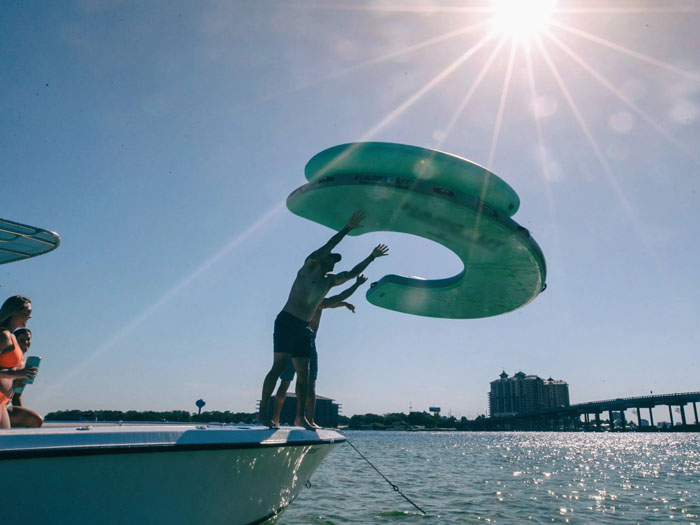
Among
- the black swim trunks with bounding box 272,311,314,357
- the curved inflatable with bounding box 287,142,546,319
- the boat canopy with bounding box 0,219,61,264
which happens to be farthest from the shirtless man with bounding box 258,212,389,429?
the boat canopy with bounding box 0,219,61,264

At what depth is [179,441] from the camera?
3939mm

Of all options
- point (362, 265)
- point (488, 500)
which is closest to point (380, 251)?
point (362, 265)

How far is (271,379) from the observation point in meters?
5.88

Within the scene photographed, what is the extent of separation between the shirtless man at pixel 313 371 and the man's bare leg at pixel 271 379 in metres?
0.17

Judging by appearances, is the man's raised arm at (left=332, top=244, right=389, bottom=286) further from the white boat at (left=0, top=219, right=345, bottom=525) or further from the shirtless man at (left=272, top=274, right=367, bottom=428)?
the white boat at (left=0, top=219, right=345, bottom=525)

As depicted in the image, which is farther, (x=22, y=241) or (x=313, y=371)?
(x=313, y=371)

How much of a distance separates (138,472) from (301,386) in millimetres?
2623

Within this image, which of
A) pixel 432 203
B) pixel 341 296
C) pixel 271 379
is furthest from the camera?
pixel 341 296

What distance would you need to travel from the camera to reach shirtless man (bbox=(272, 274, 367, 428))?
6.32 m

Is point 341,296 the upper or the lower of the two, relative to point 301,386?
upper

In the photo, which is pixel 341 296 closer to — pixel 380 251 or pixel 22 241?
pixel 380 251

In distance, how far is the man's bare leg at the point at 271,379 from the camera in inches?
231

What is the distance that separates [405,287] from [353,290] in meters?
1.75

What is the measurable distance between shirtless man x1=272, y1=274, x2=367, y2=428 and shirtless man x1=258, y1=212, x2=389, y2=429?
0.88ft
